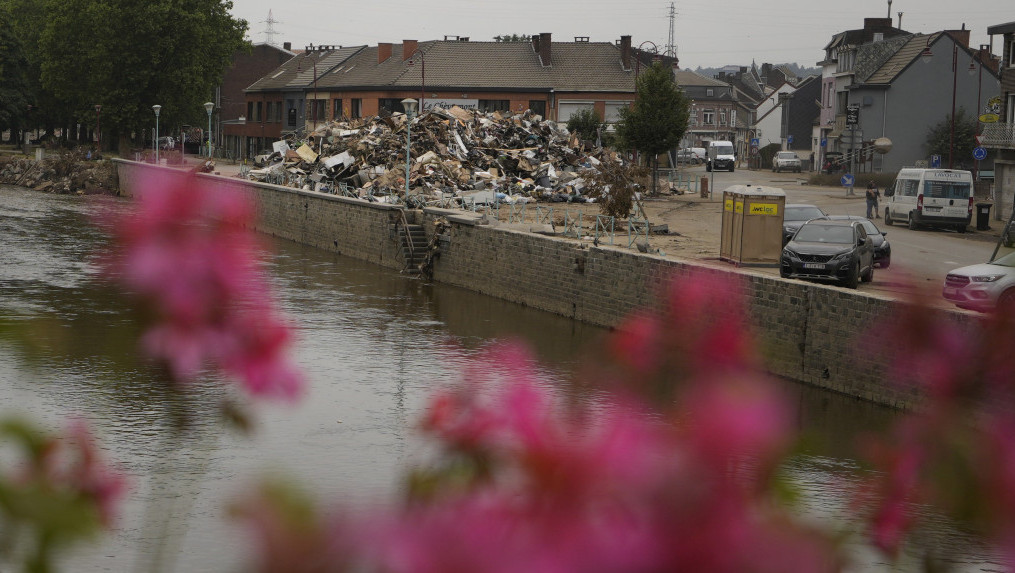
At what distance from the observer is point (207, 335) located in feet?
6.27

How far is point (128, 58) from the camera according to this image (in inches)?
2827

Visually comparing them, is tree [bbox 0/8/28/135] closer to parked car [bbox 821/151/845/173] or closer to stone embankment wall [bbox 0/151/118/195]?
stone embankment wall [bbox 0/151/118/195]

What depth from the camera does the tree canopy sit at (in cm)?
7156

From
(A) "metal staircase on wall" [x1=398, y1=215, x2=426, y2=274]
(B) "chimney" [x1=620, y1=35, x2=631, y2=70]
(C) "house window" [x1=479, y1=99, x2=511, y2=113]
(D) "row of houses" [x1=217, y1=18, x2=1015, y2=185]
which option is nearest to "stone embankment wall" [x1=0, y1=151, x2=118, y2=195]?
(D) "row of houses" [x1=217, y1=18, x2=1015, y2=185]

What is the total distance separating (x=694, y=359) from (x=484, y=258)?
99.0ft

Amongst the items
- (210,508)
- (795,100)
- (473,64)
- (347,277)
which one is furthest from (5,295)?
(795,100)

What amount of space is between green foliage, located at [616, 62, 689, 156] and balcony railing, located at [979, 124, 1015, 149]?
39.0ft

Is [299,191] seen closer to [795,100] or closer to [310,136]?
[310,136]

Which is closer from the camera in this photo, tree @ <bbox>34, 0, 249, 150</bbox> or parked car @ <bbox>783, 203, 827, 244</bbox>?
parked car @ <bbox>783, 203, 827, 244</bbox>

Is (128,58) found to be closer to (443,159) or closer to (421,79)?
(421,79)

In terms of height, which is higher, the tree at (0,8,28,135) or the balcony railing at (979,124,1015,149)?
the tree at (0,8,28,135)

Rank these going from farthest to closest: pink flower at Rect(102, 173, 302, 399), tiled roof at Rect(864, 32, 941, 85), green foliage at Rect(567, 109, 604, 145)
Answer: tiled roof at Rect(864, 32, 941, 85) < green foliage at Rect(567, 109, 604, 145) < pink flower at Rect(102, 173, 302, 399)

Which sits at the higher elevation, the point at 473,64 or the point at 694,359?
the point at 473,64

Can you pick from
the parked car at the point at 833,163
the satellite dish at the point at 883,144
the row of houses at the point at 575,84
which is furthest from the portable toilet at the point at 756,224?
the parked car at the point at 833,163
